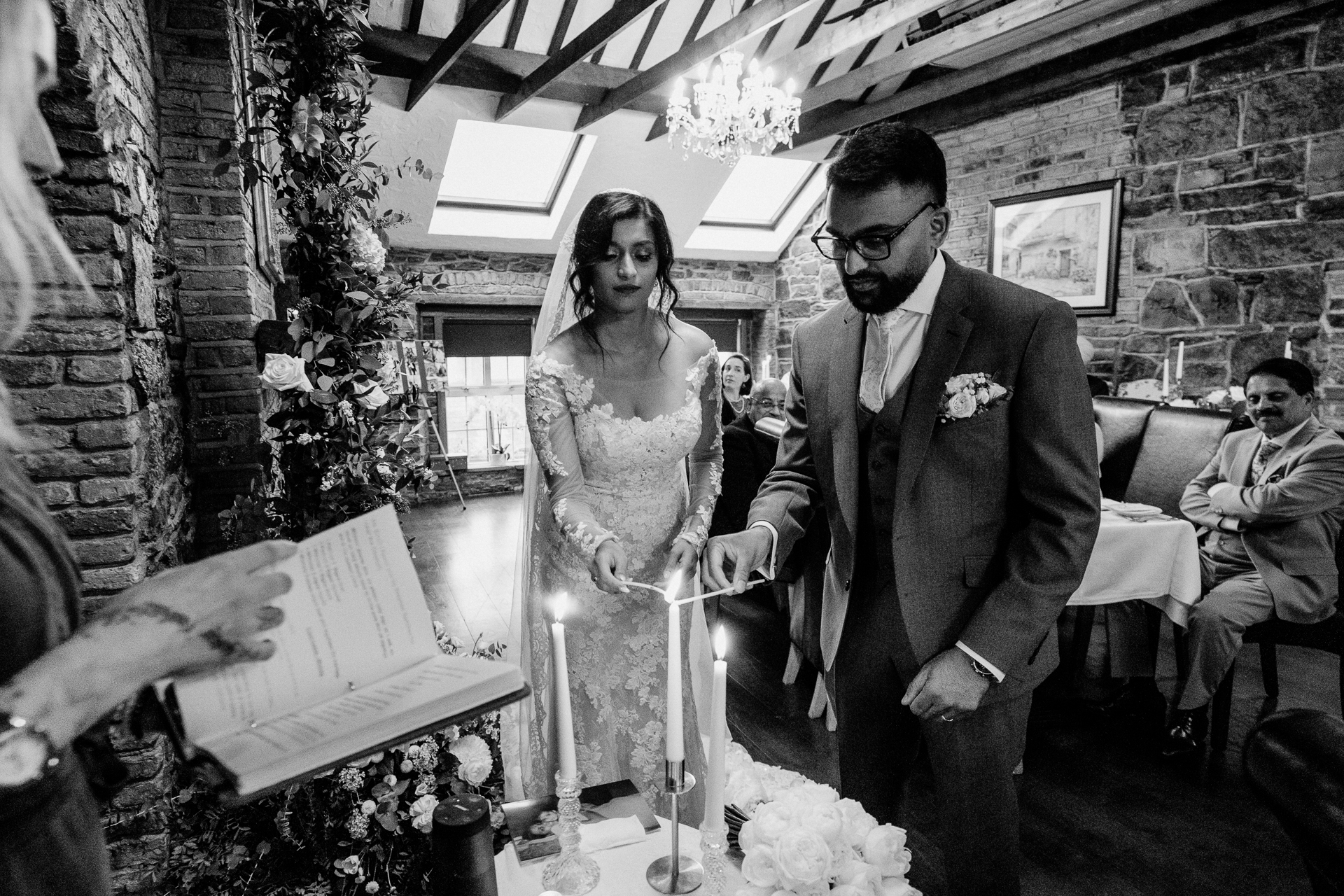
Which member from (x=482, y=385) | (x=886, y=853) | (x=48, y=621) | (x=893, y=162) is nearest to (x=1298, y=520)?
(x=893, y=162)

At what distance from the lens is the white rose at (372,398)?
6.39 feet

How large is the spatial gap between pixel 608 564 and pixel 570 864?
69 cm

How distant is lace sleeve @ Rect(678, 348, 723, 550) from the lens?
203cm

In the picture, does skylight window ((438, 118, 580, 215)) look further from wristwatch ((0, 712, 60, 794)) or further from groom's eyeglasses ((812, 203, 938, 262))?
wristwatch ((0, 712, 60, 794))

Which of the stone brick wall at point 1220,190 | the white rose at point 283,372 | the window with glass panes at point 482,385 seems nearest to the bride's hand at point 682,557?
the white rose at point 283,372

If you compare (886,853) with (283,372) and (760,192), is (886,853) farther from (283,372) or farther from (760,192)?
(760,192)

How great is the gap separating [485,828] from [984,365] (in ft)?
3.59

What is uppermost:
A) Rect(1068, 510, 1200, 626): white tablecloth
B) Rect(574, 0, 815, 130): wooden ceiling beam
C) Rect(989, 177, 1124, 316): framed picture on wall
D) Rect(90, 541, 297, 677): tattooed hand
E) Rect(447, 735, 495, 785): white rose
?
Rect(574, 0, 815, 130): wooden ceiling beam

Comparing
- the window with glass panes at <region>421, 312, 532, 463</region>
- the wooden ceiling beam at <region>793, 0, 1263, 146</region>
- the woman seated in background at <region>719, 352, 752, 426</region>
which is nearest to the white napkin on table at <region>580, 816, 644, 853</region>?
the woman seated in background at <region>719, 352, 752, 426</region>

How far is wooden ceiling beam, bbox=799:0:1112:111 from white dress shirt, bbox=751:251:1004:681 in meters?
4.35

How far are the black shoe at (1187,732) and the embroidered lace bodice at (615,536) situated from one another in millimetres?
1994

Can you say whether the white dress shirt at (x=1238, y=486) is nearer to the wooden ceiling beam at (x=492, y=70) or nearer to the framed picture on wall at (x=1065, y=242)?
the framed picture on wall at (x=1065, y=242)

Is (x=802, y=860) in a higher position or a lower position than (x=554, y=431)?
lower

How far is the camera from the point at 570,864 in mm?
1067
